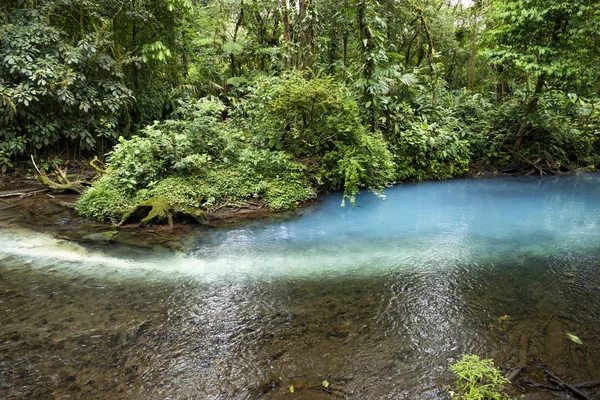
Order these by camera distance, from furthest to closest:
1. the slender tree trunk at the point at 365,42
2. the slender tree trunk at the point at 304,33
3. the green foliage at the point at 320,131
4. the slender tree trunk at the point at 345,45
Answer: the slender tree trunk at the point at 345,45
the slender tree trunk at the point at 304,33
the slender tree trunk at the point at 365,42
the green foliage at the point at 320,131

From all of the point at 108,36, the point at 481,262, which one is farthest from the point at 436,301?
the point at 108,36

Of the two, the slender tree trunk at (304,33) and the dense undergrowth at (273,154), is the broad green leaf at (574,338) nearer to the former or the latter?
the dense undergrowth at (273,154)

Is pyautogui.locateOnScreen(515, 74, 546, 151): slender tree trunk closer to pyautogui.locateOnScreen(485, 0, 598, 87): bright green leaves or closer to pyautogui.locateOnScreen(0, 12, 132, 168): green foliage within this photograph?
pyautogui.locateOnScreen(485, 0, 598, 87): bright green leaves

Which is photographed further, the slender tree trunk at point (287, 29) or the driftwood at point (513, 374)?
the slender tree trunk at point (287, 29)

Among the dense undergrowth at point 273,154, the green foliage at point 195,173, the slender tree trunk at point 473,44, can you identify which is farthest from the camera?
the slender tree trunk at point 473,44

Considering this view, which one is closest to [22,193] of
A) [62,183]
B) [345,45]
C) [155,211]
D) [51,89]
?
[62,183]

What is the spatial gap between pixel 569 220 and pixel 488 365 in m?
6.18

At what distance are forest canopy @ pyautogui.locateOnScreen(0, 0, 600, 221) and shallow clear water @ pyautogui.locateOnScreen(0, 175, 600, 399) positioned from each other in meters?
2.13

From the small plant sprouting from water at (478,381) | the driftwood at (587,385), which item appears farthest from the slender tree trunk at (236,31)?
the driftwood at (587,385)

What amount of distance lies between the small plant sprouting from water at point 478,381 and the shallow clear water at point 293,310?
14cm

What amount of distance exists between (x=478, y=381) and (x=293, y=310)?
187 centimetres

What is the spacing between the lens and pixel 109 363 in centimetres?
312

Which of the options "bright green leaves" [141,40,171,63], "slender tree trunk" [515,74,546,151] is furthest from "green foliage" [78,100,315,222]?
"slender tree trunk" [515,74,546,151]

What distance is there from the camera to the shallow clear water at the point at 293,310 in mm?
2990
